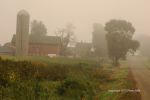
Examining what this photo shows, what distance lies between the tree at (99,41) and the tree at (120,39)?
27.5m

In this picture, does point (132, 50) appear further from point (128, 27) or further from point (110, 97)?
point (110, 97)

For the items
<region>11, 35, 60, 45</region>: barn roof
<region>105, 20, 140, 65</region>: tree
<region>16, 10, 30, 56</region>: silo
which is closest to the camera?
<region>16, 10, 30, 56</region>: silo

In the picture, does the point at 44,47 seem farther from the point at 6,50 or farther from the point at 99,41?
the point at 99,41

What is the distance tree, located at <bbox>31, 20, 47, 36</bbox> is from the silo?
5640 centimetres

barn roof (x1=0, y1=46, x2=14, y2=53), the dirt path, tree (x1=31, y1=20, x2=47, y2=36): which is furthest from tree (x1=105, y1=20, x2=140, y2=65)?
tree (x1=31, y1=20, x2=47, y2=36)

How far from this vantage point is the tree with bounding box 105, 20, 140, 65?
86.7m

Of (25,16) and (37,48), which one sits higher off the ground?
(25,16)

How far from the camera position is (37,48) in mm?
107500

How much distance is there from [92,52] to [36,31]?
33542 mm

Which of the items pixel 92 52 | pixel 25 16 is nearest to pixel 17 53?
pixel 25 16

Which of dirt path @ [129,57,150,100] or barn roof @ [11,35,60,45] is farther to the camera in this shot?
barn roof @ [11,35,60,45]

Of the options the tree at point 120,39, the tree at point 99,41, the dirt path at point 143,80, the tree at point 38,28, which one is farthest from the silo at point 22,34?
the tree at point 38,28

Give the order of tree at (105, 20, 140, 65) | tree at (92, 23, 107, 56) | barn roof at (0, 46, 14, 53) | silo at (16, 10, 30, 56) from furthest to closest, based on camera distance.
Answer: tree at (92, 23, 107, 56) → barn roof at (0, 46, 14, 53) → tree at (105, 20, 140, 65) → silo at (16, 10, 30, 56)

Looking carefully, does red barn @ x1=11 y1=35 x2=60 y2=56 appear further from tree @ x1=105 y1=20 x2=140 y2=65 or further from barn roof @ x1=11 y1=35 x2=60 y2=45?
tree @ x1=105 y1=20 x2=140 y2=65
